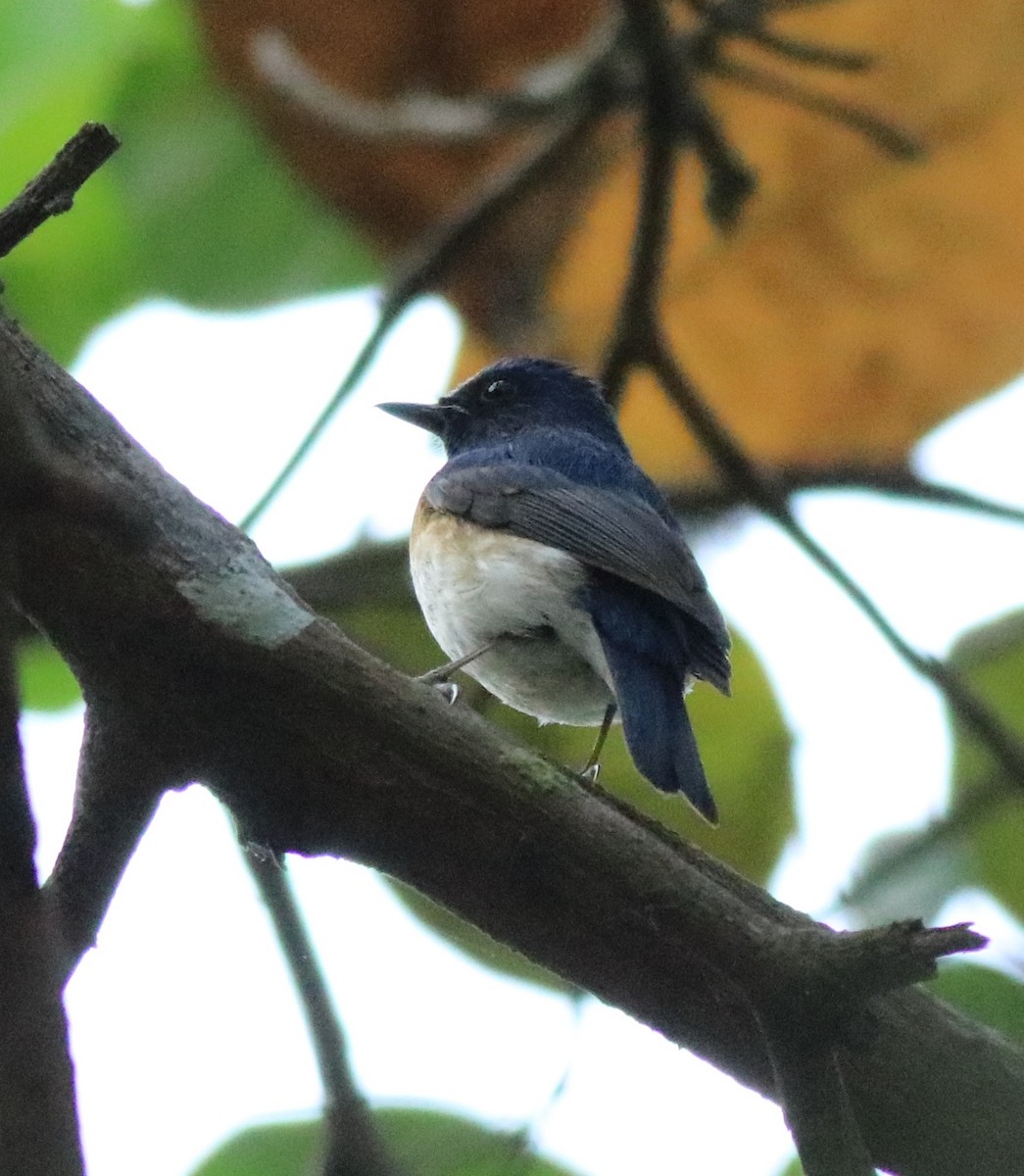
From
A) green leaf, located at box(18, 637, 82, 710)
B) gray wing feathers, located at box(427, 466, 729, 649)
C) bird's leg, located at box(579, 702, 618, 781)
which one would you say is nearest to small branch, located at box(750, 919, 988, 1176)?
gray wing feathers, located at box(427, 466, 729, 649)

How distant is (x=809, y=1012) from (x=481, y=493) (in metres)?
2.59

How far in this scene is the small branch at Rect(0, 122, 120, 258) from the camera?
2135 millimetres

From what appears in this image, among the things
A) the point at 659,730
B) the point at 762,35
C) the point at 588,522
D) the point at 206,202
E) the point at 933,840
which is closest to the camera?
the point at 659,730

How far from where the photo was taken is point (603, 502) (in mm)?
4250

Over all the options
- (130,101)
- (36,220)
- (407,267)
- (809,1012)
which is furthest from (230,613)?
(130,101)

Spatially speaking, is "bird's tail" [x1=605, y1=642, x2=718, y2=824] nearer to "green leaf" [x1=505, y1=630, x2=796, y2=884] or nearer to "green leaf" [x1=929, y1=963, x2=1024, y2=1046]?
"green leaf" [x1=505, y1=630, x2=796, y2=884]

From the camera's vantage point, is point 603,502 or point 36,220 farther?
point 603,502

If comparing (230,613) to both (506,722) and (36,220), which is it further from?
(506,722)

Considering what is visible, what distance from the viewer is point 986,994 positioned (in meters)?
2.84

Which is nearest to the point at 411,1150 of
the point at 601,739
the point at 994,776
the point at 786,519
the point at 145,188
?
the point at 601,739

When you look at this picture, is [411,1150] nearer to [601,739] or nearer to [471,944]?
[471,944]

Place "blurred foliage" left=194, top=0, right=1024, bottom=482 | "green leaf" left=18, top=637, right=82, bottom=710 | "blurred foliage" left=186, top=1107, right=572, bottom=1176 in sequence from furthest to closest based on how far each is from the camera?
"blurred foliage" left=194, top=0, right=1024, bottom=482
"green leaf" left=18, top=637, right=82, bottom=710
"blurred foliage" left=186, top=1107, right=572, bottom=1176

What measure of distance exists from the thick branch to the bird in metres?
1.05

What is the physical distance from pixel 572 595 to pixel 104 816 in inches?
79.1
